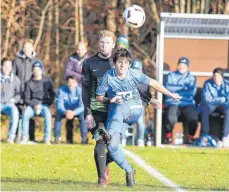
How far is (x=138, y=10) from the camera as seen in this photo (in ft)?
51.9

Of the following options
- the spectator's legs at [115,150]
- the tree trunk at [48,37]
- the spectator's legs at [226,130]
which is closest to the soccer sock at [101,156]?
the spectator's legs at [115,150]

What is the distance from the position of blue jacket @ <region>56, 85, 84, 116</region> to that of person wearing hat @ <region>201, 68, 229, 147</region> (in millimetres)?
2508

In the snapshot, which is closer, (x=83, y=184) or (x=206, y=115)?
(x=83, y=184)

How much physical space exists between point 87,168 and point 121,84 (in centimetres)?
278

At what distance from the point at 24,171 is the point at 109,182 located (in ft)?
6.18

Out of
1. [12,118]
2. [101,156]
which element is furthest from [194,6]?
[101,156]

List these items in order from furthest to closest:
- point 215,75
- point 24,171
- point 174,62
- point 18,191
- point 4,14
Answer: point 4,14, point 174,62, point 215,75, point 24,171, point 18,191

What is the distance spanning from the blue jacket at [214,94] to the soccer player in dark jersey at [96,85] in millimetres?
7166

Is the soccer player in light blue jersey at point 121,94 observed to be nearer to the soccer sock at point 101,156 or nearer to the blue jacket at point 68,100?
the soccer sock at point 101,156

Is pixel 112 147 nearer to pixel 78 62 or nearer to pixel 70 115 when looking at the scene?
pixel 70 115

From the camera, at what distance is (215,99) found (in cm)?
1834

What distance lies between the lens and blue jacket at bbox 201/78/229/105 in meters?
18.3

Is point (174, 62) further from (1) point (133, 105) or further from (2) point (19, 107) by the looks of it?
(1) point (133, 105)

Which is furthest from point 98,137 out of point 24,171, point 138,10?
point 138,10
